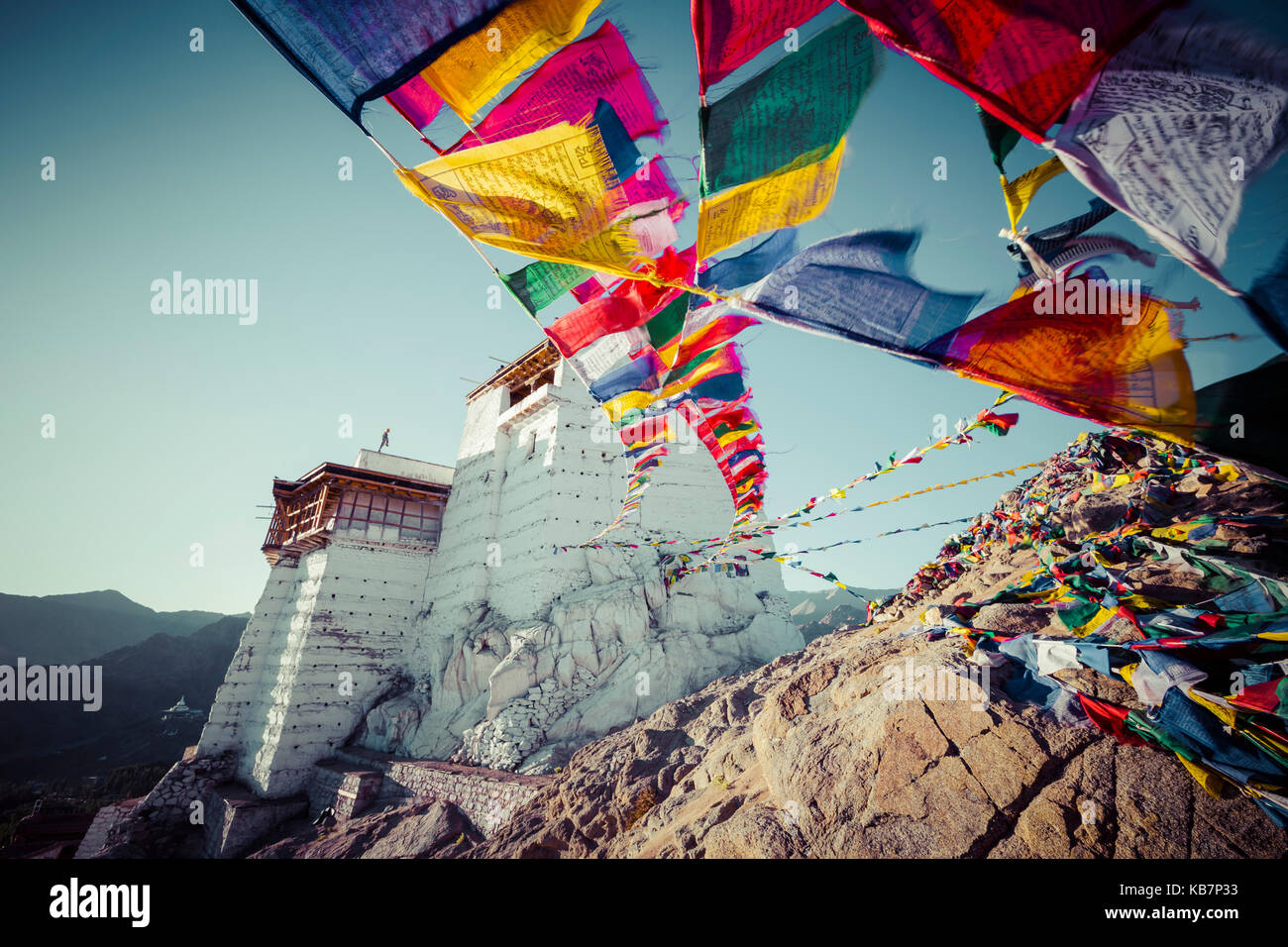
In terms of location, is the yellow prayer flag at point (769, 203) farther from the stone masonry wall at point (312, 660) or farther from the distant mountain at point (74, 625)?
the distant mountain at point (74, 625)

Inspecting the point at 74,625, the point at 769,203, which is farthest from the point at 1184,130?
the point at 74,625

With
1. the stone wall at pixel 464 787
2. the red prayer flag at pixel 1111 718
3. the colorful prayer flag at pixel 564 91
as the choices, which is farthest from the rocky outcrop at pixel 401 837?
the colorful prayer flag at pixel 564 91

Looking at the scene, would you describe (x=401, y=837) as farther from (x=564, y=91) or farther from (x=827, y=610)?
(x=827, y=610)

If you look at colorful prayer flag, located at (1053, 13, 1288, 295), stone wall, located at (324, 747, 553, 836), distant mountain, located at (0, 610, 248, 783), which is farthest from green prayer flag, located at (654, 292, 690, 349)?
distant mountain, located at (0, 610, 248, 783)

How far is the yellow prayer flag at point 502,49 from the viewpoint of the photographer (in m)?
3.91

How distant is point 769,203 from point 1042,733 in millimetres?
5158

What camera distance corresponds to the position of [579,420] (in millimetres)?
20188

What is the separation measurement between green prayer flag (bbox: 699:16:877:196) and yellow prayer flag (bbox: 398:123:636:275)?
100 cm

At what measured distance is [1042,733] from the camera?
4.29 meters

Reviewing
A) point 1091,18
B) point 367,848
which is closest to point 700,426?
point 1091,18

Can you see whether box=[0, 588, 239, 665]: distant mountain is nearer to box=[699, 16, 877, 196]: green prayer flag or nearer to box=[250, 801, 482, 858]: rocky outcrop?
box=[250, 801, 482, 858]: rocky outcrop

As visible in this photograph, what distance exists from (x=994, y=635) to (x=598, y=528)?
14.4 meters

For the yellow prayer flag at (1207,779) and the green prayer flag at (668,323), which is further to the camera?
the green prayer flag at (668,323)

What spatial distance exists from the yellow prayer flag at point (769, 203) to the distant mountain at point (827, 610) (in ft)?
111
